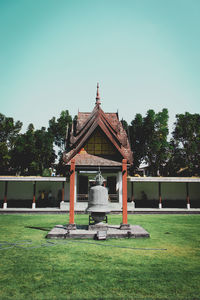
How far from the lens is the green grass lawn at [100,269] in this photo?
4.35 metres

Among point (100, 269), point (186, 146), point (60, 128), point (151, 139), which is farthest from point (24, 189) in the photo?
point (186, 146)

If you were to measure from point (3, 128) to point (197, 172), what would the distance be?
4032 centimetres

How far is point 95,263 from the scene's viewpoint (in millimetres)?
6023

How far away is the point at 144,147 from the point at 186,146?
750 centimetres

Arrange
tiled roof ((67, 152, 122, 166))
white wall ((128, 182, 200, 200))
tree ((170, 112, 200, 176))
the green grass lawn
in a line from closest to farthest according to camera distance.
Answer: the green grass lawn
tiled roof ((67, 152, 122, 166))
white wall ((128, 182, 200, 200))
tree ((170, 112, 200, 176))

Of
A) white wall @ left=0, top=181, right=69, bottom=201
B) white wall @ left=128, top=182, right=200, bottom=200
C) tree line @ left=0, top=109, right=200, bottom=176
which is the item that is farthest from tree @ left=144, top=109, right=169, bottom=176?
white wall @ left=0, top=181, right=69, bottom=201

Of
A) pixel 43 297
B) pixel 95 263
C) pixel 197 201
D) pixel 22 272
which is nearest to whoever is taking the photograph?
pixel 43 297

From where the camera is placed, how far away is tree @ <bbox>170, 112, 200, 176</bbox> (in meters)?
36.7

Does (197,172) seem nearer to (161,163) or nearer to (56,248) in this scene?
(161,163)

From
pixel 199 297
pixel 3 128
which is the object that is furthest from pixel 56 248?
pixel 3 128

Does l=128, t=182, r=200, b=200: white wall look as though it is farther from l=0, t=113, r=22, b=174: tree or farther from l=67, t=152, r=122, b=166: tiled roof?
l=0, t=113, r=22, b=174: tree

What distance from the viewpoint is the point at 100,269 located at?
555 cm

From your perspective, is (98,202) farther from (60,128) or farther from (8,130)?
(8,130)

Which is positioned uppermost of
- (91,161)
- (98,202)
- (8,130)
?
(8,130)
